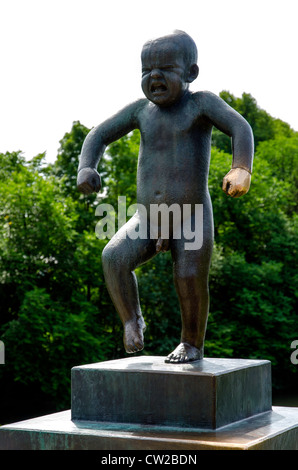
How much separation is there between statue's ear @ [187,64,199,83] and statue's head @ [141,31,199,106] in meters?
0.04

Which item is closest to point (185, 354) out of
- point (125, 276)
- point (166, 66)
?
point (125, 276)

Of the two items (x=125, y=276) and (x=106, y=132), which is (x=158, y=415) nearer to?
(x=125, y=276)

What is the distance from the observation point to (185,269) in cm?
508

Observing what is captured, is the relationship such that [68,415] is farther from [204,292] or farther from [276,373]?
[276,373]

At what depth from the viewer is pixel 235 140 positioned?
503cm

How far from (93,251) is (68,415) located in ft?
52.2

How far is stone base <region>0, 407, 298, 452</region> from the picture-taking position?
4.25 m

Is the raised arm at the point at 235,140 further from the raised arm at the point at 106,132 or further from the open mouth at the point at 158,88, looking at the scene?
the raised arm at the point at 106,132

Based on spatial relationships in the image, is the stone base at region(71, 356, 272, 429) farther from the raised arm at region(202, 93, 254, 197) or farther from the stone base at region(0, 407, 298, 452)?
the raised arm at region(202, 93, 254, 197)

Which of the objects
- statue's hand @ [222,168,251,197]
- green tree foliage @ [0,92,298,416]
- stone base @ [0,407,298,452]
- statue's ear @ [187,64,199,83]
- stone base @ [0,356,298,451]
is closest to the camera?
stone base @ [0,407,298,452]

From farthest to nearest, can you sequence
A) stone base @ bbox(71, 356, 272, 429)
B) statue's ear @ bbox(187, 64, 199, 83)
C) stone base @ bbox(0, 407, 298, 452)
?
statue's ear @ bbox(187, 64, 199, 83)
stone base @ bbox(71, 356, 272, 429)
stone base @ bbox(0, 407, 298, 452)

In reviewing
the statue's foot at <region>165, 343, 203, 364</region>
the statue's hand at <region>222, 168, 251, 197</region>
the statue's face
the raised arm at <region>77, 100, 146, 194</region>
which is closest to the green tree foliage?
the raised arm at <region>77, 100, 146, 194</region>
